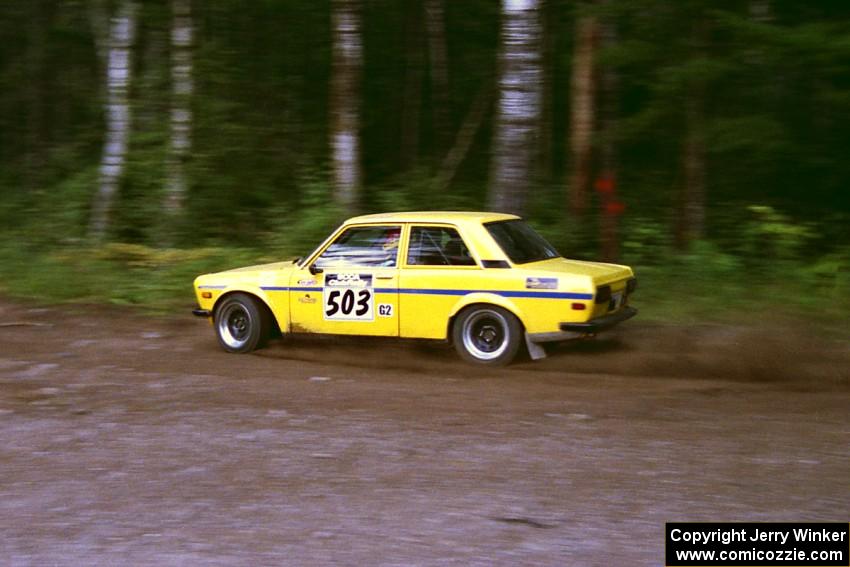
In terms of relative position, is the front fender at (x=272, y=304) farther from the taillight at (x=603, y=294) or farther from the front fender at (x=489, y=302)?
the taillight at (x=603, y=294)

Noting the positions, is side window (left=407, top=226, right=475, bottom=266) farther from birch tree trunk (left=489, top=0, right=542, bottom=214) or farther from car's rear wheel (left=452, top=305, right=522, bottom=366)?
birch tree trunk (left=489, top=0, right=542, bottom=214)

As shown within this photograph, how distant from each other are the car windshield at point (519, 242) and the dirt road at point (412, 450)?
0.97 m

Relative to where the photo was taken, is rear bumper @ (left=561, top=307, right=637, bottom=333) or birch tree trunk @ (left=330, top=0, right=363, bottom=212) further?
birch tree trunk @ (left=330, top=0, right=363, bottom=212)

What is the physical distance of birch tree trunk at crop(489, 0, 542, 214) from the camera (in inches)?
527

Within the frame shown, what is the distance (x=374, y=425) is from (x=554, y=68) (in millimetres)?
19466

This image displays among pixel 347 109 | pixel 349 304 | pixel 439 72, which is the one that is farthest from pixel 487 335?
pixel 439 72

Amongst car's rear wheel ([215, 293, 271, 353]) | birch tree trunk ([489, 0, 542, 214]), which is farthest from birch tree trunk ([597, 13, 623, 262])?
car's rear wheel ([215, 293, 271, 353])

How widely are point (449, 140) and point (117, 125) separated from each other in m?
10.7

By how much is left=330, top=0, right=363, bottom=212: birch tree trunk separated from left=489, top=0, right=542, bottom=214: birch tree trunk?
298 cm

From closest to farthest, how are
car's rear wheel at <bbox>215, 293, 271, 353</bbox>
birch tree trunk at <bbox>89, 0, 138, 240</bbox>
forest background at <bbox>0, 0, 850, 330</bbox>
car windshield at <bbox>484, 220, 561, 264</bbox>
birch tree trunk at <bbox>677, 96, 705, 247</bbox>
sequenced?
car windshield at <bbox>484, 220, 561, 264</bbox> < car's rear wheel at <bbox>215, 293, 271, 353</bbox> < forest background at <bbox>0, 0, 850, 330</bbox> < birch tree trunk at <bbox>677, 96, 705, 247</bbox> < birch tree trunk at <bbox>89, 0, 138, 240</bbox>

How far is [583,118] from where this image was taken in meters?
15.6

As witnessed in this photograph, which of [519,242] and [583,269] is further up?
[519,242]

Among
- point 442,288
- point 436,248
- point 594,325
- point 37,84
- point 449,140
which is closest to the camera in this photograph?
point 594,325

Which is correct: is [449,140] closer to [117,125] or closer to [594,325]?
[117,125]
